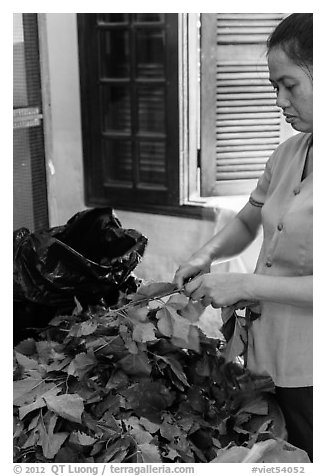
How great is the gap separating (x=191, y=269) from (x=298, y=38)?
0.45m

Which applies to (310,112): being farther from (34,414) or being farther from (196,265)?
(34,414)

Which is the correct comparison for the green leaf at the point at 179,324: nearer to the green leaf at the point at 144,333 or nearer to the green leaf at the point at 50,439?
the green leaf at the point at 144,333

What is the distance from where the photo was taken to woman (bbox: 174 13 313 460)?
3.47ft

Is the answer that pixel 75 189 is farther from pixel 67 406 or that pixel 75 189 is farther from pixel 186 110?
pixel 67 406

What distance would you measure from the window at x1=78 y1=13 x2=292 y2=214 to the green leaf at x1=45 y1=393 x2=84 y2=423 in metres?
1.33

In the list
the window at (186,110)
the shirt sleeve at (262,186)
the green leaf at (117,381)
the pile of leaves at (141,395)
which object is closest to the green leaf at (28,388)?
the pile of leaves at (141,395)

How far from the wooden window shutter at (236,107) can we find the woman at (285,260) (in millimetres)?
1140

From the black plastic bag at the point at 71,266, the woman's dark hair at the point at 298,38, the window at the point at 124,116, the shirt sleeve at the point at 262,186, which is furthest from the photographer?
the window at the point at 124,116

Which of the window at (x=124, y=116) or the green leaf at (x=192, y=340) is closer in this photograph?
the green leaf at (x=192, y=340)

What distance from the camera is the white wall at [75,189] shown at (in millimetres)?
2430

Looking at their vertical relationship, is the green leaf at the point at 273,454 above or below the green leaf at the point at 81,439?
below

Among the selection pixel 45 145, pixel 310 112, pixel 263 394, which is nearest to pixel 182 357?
pixel 263 394

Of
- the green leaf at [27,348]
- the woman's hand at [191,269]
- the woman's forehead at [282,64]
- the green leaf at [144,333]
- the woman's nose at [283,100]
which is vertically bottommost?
the green leaf at [27,348]
